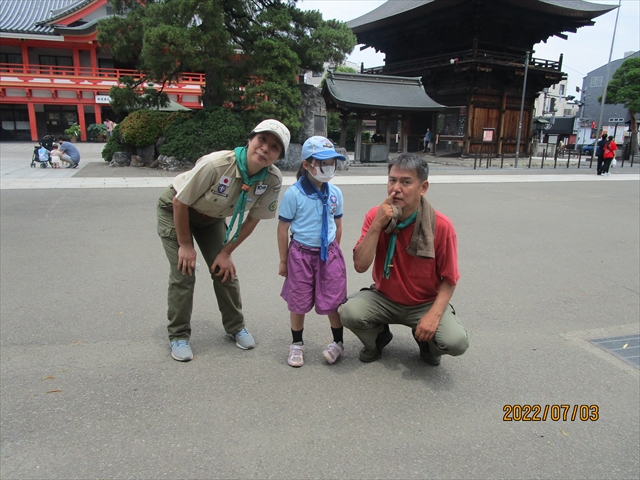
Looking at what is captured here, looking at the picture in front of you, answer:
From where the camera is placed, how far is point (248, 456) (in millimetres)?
2129

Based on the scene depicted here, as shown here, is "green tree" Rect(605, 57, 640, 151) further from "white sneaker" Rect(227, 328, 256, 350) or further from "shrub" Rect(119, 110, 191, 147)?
"white sneaker" Rect(227, 328, 256, 350)

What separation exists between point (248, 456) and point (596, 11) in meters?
28.8

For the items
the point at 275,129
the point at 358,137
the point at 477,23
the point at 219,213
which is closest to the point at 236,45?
the point at 358,137

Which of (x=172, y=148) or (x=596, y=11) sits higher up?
(x=596, y=11)

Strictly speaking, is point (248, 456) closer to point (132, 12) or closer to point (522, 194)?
point (522, 194)

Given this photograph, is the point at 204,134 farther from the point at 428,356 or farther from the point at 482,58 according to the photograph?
the point at 482,58

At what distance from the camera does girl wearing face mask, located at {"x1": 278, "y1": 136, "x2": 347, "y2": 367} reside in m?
2.79

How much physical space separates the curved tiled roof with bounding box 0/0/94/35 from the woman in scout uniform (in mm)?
31341

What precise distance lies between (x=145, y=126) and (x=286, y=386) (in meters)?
14.2

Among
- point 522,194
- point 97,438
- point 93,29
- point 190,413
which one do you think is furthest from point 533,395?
point 93,29

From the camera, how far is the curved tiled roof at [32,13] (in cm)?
2767

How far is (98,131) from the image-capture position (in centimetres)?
2906

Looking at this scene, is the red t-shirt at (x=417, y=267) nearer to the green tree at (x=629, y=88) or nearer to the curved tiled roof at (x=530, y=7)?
the curved tiled roof at (x=530, y=7)

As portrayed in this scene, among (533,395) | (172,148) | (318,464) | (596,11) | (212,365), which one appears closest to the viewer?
(318,464)
